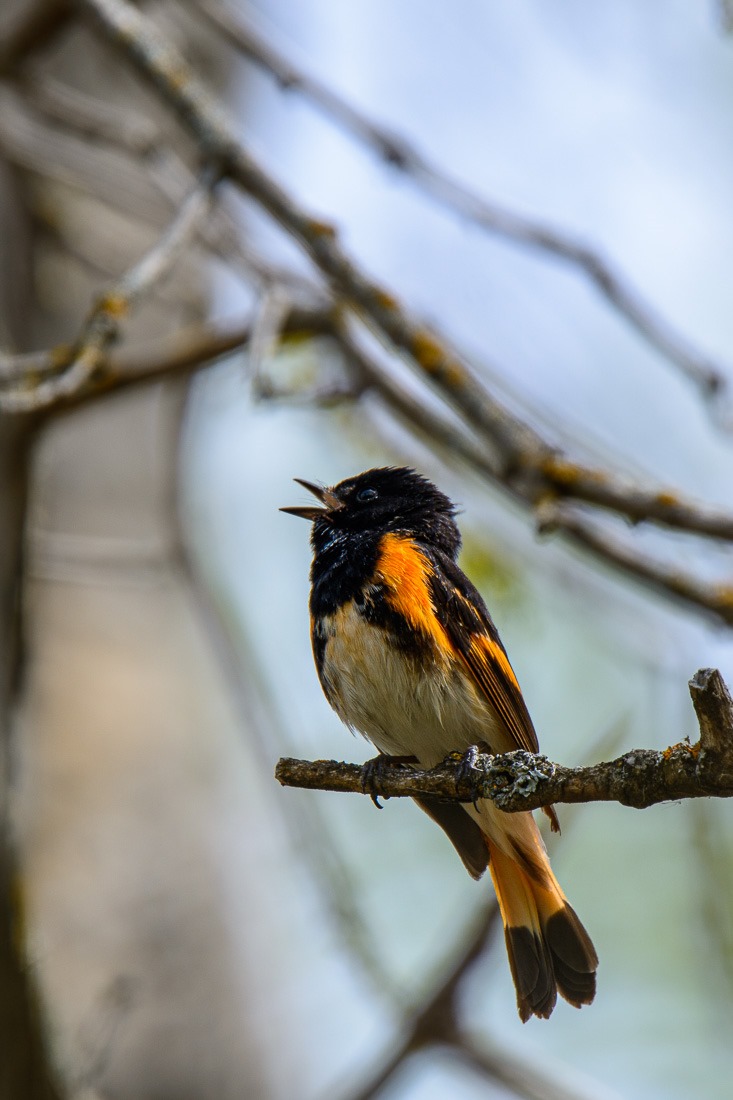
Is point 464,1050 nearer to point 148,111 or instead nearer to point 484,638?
point 484,638

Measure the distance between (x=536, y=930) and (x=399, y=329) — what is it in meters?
1.80

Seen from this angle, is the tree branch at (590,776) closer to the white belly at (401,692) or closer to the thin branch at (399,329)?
the white belly at (401,692)

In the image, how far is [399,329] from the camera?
3.55 m

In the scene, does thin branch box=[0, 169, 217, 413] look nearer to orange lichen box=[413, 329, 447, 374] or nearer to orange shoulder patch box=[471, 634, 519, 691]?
orange lichen box=[413, 329, 447, 374]

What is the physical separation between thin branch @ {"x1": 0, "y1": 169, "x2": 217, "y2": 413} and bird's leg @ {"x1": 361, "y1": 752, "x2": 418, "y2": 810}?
1275 mm

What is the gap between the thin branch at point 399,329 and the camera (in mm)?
3180

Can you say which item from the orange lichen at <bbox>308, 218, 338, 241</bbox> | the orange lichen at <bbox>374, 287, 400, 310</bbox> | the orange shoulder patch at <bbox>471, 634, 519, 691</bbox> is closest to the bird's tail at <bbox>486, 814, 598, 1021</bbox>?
the orange shoulder patch at <bbox>471, 634, 519, 691</bbox>

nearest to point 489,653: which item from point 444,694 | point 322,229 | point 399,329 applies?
point 444,694

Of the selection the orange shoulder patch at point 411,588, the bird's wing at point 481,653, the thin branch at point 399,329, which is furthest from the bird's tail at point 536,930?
the thin branch at point 399,329

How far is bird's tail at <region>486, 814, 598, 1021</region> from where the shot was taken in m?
2.81

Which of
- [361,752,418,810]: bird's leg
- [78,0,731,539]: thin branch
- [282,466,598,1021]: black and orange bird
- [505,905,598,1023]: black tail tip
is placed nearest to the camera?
[361,752,418,810]: bird's leg

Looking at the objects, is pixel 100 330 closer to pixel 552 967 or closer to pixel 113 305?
pixel 113 305

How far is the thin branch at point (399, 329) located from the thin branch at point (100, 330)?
467 mm

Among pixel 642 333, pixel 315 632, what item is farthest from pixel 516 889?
pixel 642 333
